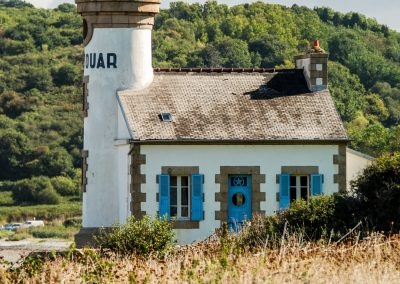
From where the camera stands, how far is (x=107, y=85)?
41188mm

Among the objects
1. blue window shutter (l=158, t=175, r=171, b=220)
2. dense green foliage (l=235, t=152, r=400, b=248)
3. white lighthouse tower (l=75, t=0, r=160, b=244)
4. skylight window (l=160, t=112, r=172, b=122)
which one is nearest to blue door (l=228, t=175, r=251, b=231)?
blue window shutter (l=158, t=175, r=171, b=220)

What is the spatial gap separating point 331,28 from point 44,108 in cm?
1882

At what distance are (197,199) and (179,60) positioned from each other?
56992mm

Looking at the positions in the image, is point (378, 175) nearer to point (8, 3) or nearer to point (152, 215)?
point (152, 215)

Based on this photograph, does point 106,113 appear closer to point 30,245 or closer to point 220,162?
point 220,162

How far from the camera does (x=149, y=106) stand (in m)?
40.5

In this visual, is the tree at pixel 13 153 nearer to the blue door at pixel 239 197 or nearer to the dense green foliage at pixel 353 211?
the blue door at pixel 239 197

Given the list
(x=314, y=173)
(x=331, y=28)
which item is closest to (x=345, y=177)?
(x=314, y=173)

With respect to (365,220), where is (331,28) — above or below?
above

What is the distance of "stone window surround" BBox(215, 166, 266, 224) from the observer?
1564 inches

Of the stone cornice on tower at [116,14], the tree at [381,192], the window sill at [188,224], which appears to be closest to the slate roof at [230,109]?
the stone cornice on tower at [116,14]

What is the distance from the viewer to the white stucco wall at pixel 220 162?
39.5m

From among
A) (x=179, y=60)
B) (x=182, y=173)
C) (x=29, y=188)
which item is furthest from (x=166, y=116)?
(x=179, y=60)

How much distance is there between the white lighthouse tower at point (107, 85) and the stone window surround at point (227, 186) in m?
2.49
